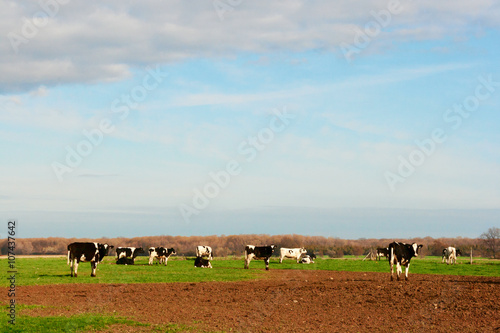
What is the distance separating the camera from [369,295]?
70.2 feet

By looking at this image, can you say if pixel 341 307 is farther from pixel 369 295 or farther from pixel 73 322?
pixel 73 322

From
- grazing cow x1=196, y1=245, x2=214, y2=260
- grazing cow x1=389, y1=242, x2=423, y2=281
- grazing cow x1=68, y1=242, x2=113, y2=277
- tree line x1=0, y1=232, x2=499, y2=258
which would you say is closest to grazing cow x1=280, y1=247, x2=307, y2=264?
grazing cow x1=196, y1=245, x2=214, y2=260

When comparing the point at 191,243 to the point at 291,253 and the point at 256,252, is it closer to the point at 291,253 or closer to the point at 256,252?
the point at 291,253

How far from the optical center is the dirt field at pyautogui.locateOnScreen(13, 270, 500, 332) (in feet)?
51.0

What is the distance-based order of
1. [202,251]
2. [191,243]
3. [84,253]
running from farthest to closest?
[191,243] → [202,251] → [84,253]

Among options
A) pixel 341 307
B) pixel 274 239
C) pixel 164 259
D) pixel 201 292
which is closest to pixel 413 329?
pixel 341 307

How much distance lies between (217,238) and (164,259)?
77.1 meters

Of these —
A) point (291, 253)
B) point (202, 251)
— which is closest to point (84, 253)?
point (202, 251)

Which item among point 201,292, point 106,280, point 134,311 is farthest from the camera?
point 106,280

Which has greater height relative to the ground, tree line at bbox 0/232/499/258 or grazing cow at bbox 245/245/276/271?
grazing cow at bbox 245/245/276/271

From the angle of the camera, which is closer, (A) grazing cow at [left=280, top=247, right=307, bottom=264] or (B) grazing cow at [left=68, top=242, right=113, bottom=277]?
(B) grazing cow at [left=68, top=242, right=113, bottom=277]

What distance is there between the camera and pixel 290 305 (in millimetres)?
19234

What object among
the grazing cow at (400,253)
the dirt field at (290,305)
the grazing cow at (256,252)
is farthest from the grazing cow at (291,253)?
the dirt field at (290,305)

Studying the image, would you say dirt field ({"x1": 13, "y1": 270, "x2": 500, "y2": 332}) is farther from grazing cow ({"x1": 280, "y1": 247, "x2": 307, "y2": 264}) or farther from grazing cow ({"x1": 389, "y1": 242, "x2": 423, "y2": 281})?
grazing cow ({"x1": 280, "y1": 247, "x2": 307, "y2": 264})
